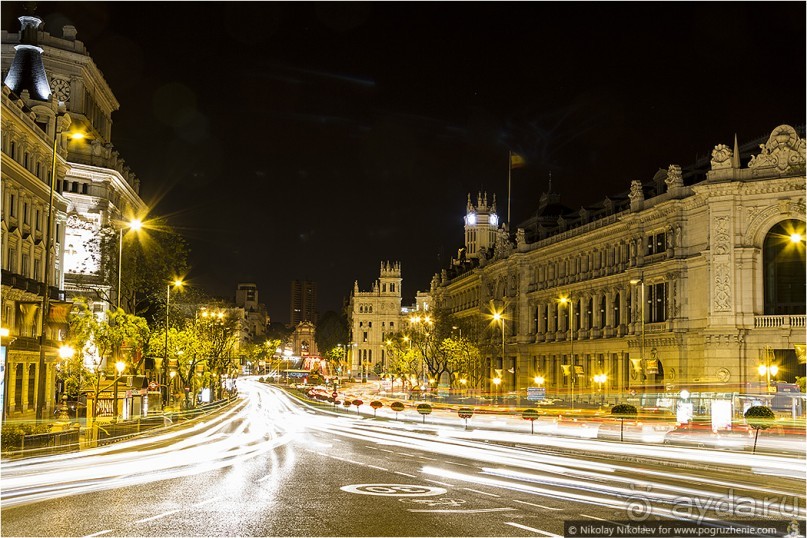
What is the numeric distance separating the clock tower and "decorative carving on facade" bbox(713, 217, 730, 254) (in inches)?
4457

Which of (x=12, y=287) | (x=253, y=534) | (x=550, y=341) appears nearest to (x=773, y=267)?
(x=550, y=341)

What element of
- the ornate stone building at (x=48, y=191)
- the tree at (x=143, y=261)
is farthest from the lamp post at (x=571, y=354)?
the ornate stone building at (x=48, y=191)

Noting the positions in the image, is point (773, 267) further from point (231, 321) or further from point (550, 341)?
point (231, 321)

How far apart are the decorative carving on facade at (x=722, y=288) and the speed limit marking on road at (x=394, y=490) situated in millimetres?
41568

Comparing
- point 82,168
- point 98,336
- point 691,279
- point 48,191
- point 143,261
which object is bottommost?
point 98,336

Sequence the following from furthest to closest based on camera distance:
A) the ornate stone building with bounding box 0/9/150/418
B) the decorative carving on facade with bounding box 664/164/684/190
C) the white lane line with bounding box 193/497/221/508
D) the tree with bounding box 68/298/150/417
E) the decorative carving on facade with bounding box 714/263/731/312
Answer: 1. the decorative carving on facade with bounding box 664/164/684/190
2. the decorative carving on facade with bounding box 714/263/731/312
3. the ornate stone building with bounding box 0/9/150/418
4. the tree with bounding box 68/298/150/417
5. the white lane line with bounding box 193/497/221/508

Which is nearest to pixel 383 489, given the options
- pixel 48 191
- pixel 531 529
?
pixel 531 529

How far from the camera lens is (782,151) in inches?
2162

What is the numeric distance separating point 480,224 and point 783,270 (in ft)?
383

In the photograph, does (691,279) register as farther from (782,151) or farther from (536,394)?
(536,394)

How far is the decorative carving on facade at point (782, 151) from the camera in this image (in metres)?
54.4

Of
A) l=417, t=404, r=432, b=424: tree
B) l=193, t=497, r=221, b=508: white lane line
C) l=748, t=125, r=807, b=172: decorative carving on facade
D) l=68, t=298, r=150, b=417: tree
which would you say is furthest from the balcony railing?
l=193, t=497, r=221, b=508: white lane line

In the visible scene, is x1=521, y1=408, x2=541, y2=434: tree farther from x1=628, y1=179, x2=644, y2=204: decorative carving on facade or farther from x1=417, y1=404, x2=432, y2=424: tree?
x1=628, y1=179, x2=644, y2=204: decorative carving on facade

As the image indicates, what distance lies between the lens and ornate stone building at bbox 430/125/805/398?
5506 cm
